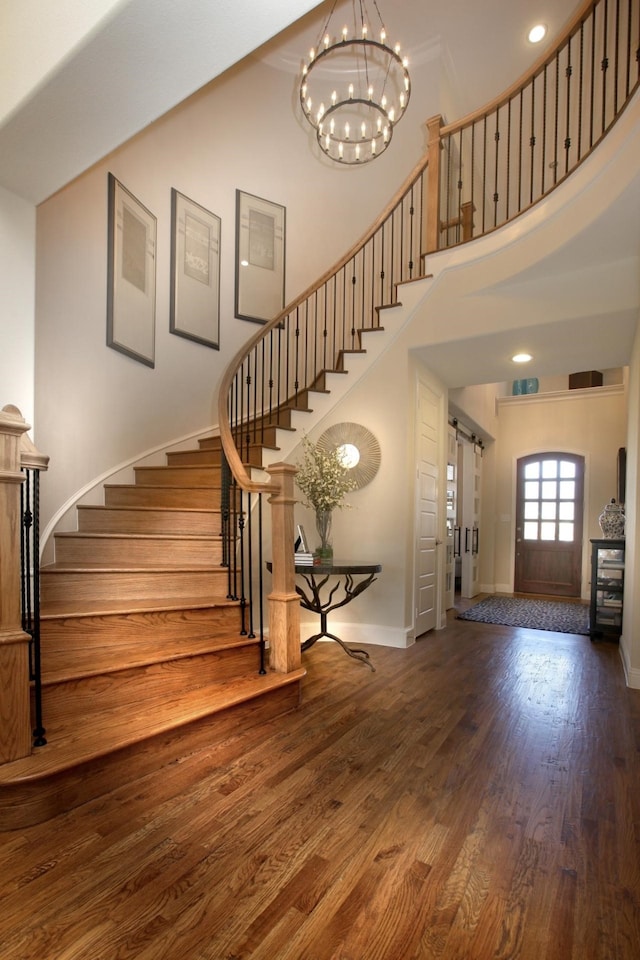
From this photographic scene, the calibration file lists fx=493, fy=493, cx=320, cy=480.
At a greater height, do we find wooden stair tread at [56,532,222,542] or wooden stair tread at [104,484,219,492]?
wooden stair tread at [104,484,219,492]

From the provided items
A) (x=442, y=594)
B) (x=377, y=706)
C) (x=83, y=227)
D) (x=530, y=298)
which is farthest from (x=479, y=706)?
(x=83, y=227)

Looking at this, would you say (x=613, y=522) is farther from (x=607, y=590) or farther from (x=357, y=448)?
(x=357, y=448)

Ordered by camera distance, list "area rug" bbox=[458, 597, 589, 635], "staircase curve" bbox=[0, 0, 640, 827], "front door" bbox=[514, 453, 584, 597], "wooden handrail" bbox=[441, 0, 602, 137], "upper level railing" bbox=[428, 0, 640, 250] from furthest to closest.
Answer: "front door" bbox=[514, 453, 584, 597] → "area rug" bbox=[458, 597, 589, 635] → "upper level railing" bbox=[428, 0, 640, 250] → "wooden handrail" bbox=[441, 0, 602, 137] → "staircase curve" bbox=[0, 0, 640, 827]

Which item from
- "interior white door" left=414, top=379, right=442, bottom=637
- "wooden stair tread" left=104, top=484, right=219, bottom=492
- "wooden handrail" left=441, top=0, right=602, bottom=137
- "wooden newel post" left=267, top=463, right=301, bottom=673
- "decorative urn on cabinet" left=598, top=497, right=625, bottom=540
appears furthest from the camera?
"decorative urn on cabinet" left=598, top=497, right=625, bottom=540

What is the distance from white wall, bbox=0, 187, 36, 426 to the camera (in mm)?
2529

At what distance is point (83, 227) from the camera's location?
376 cm

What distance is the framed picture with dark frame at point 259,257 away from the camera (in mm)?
5434

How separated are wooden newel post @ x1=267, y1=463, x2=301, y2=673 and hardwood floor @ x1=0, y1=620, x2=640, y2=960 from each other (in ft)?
1.06

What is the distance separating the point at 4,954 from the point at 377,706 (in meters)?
1.98

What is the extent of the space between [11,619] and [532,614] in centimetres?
572

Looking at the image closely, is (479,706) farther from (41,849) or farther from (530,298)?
(530,298)

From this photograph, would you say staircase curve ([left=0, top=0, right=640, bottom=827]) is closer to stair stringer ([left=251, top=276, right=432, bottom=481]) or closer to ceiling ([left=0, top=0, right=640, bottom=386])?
stair stringer ([left=251, top=276, right=432, bottom=481])

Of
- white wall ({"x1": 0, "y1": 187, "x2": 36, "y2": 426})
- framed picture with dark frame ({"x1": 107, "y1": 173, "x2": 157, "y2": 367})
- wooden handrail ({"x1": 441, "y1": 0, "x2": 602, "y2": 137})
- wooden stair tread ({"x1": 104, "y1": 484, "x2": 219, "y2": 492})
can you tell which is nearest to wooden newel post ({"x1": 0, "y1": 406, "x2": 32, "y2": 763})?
white wall ({"x1": 0, "y1": 187, "x2": 36, "y2": 426})

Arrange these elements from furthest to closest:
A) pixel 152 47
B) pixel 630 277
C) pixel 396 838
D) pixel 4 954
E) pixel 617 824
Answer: pixel 630 277, pixel 617 824, pixel 396 838, pixel 152 47, pixel 4 954
